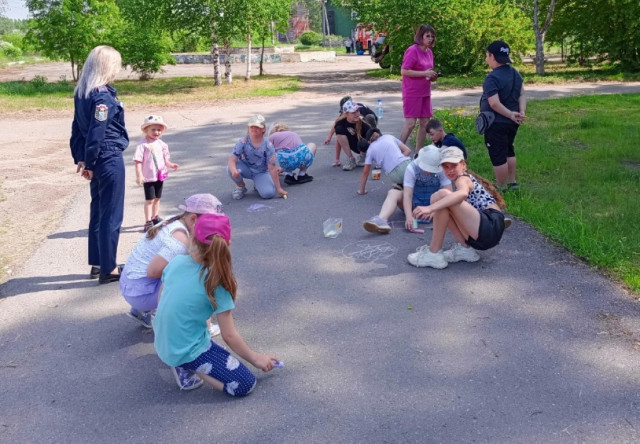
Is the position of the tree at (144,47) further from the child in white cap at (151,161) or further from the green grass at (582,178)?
the child in white cap at (151,161)

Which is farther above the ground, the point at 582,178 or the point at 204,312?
the point at 582,178

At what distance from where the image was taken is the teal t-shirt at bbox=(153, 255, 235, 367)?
3172mm

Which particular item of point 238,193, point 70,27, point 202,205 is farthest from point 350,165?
point 70,27

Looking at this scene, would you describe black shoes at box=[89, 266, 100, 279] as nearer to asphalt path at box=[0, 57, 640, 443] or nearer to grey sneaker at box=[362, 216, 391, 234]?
asphalt path at box=[0, 57, 640, 443]

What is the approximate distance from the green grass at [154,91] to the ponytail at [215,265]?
14.8 m

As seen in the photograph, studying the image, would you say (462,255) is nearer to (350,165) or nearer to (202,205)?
(202,205)

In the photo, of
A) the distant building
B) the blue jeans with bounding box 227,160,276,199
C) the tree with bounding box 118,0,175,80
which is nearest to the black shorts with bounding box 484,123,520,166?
the blue jeans with bounding box 227,160,276,199

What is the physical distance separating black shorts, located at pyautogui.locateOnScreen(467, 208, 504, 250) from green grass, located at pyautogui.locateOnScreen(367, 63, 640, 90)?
14.0 meters

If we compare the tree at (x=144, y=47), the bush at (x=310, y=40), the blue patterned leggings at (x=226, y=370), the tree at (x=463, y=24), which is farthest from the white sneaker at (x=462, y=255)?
the bush at (x=310, y=40)

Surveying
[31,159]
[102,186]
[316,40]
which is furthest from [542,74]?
[316,40]

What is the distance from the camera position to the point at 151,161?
20.1 ft

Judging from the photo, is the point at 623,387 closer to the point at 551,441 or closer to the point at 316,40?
the point at 551,441

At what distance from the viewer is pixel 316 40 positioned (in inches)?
2350

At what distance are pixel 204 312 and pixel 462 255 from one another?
2.50m
